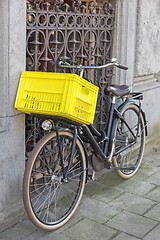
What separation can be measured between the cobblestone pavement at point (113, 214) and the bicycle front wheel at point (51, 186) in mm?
130

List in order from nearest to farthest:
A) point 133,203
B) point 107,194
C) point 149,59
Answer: point 133,203 → point 107,194 → point 149,59

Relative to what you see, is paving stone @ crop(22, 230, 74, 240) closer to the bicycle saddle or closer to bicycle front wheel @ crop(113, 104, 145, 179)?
bicycle front wheel @ crop(113, 104, 145, 179)

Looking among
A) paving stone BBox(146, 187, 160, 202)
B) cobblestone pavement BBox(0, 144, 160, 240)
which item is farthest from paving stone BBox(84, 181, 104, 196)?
paving stone BBox(146, 187, 160, 202)

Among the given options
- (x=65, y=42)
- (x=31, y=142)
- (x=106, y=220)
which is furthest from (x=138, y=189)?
(x=65, y=42)

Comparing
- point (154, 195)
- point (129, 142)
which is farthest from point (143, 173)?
point (154, 195)

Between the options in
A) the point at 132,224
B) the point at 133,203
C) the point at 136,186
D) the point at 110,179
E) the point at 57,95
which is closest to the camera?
the point at 57,95

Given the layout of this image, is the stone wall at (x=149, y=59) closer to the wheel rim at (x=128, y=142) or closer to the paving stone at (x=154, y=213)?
the wheel rim at (x=128, y=142)

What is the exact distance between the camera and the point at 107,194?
14.8 feet

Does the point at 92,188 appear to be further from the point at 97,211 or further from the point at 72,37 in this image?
the point at 72,37

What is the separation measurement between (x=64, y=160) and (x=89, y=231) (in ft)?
2.97

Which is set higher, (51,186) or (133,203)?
(51,186)

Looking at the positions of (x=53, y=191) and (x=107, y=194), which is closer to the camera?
(x=53, y=191)

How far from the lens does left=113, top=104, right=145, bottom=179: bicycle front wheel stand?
186 inches

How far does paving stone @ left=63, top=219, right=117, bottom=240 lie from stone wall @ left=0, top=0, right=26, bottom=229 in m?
0.59
